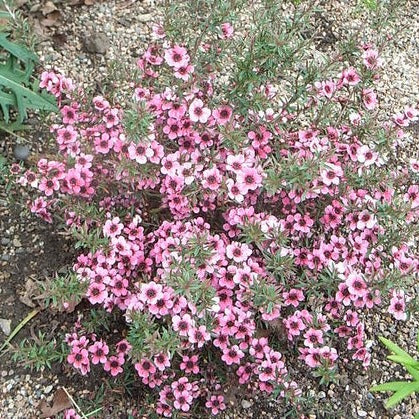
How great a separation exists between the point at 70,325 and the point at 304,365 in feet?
3.56

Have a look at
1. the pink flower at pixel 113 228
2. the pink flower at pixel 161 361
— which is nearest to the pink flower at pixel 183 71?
the pink flower at pixel 113 228

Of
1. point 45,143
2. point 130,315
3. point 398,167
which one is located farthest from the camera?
point 398,167

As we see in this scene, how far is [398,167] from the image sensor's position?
3590 millimetres

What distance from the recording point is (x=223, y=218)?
2867 millimetres

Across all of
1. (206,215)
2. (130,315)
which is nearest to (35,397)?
Answer: (130,315)

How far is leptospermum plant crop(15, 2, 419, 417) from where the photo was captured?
2449 mm

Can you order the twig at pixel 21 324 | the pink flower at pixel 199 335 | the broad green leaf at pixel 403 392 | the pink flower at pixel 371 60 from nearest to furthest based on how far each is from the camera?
the broad green leaf at pixel 403 392
the pink flower at pixel 199 335
the pink flower at pixel 371 60
the twig at pixel 21 324

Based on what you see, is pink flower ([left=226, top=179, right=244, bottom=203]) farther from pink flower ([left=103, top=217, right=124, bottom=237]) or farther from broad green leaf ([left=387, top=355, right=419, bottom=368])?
broad green leaf ([left=387, top=355, right=419, bottom=368])

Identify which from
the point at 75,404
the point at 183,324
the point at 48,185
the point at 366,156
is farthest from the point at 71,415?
the point at 366,156

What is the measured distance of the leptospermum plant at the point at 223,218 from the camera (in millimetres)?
2449

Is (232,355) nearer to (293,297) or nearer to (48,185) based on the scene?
(293,297)

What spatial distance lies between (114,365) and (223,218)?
0.80 meters

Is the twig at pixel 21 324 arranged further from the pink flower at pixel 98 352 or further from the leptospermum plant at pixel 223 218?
the pink flower at pixel 98 352

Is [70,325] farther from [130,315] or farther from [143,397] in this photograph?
[130,315]
